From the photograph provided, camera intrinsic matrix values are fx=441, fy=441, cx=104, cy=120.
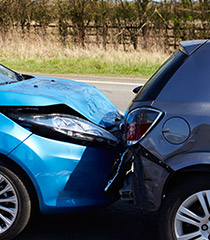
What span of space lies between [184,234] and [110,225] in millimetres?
982

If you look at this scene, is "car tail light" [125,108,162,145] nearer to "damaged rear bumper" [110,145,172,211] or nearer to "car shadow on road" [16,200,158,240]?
"damaged rear bumper" [110,145,172,211]

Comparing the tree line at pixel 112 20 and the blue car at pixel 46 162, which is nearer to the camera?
the blue car at pixel 46 162

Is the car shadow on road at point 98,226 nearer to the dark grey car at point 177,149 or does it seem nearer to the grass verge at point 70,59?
the dark grey car at point 177,149

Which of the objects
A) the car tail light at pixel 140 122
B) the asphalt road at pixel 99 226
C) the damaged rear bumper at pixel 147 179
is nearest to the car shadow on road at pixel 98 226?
the asphalt road at pixel 99 226

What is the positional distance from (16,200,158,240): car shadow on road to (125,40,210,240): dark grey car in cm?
67

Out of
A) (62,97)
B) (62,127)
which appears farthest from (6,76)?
(62,127)

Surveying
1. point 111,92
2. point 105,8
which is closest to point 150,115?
point 111,92

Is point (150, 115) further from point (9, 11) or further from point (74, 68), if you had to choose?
point (9, 11)

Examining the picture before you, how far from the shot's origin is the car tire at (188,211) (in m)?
2.88

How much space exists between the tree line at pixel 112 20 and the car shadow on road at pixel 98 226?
651 inches

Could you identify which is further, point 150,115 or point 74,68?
point 74,68

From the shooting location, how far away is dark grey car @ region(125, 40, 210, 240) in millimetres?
2885

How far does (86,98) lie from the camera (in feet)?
14.2

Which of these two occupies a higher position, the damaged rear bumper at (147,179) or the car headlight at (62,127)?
the car headlight at (62,127)
